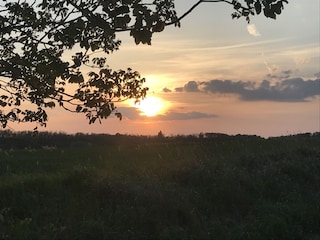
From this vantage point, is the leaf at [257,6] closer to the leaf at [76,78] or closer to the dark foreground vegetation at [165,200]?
the leaf at [76,78]

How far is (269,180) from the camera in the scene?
16.4m

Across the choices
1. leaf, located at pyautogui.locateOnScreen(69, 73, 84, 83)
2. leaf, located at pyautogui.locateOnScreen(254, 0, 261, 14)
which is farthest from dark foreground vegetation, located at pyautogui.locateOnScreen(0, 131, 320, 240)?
leaf, located at pyautogui.locateOnScreen(254, 0, 261, 14)

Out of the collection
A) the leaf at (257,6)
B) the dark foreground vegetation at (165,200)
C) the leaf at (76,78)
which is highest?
the leaf at (257,6)

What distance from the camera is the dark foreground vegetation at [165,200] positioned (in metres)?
11.5

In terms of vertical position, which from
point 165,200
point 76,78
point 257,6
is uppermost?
point 257,6

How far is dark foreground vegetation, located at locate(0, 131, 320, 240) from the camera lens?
11484 mm

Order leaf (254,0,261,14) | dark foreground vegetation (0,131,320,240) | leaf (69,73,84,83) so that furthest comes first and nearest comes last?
dark foreground vegetation (0,131,320,240) → leaf (69,73,84,83) → leaf (254,0,261,14)

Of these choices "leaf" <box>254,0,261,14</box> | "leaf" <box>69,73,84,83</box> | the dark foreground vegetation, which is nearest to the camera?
"leaf" <box>254,0,261,14</box>

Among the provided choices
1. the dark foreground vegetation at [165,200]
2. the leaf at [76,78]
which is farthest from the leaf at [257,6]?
the dark foreground vegetation at [165,200]

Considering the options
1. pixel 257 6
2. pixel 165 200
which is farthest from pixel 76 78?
pixel 165 200

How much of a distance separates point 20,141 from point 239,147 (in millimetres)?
15608

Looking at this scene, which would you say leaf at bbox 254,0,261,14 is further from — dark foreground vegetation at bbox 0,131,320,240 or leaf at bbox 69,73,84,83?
dark foreground vegetation at bbox 0,131,320,240

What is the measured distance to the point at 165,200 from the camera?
1307 cm

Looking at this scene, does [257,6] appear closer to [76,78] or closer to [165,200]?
[76,78]
